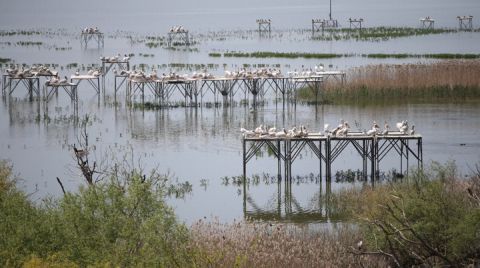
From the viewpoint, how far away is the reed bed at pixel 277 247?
1741cm

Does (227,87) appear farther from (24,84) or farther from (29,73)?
(24,84)

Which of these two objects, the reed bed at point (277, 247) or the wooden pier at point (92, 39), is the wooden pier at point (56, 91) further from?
the wooden pier at point (92, 39)

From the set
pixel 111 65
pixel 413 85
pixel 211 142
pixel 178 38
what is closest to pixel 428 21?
pixel 178 38

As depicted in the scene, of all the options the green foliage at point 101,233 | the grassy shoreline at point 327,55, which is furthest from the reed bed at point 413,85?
the green foliage at point 101,233

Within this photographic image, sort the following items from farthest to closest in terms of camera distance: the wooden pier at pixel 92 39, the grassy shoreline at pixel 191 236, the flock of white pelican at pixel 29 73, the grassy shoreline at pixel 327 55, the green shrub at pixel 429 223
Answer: the wooden pier at pixel 92 39 → the grassy shoreline at pixel 327 55 → the flock of white pelican at pixel 29 73 → the green shrub at pixel 429 223 → the grassy shoreline at pixel 191 236

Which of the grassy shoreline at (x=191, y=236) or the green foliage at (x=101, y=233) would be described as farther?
the grassy shoreline at (x=191, y=236)

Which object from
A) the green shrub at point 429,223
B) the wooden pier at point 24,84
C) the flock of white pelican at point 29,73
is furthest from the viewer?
the wooden pier at point 24,84

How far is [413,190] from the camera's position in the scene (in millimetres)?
19516

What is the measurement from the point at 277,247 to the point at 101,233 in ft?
11.2

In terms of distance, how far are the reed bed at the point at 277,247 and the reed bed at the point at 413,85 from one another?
22.4 meters

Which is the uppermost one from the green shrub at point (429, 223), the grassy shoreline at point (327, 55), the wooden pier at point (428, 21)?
the wooden pier at point (428, 21)

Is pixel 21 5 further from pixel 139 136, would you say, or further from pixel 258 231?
pixel 258 231

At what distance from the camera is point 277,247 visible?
18234 millimetres

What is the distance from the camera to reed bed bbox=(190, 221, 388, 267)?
17.4m
